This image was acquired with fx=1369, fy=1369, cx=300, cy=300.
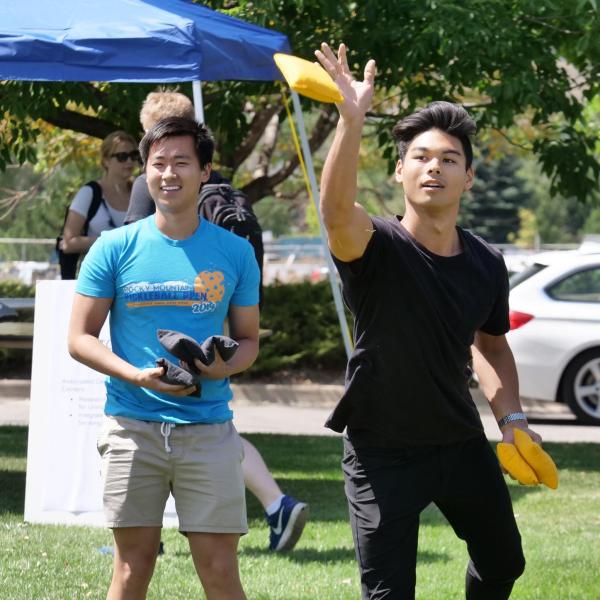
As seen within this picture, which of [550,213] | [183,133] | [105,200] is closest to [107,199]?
[105,200]

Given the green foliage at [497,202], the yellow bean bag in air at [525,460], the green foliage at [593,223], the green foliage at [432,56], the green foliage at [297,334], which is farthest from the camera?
the green foliage at [593,223]

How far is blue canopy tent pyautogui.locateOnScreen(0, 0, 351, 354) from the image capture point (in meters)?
6.82

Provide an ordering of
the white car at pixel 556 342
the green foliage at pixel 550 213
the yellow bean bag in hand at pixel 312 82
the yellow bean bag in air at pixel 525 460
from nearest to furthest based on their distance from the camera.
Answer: the yellow bean bag in hand at pixel 312 82 < the yellow bean bag in air at pixel 525 460 < the white car at pixel 556 342 < the green foliage at pixel 550 213

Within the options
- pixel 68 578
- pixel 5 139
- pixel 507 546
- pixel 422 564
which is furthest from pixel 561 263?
pixel 507 546

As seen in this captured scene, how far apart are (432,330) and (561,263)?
9.43 m

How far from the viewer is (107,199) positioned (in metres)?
7.66

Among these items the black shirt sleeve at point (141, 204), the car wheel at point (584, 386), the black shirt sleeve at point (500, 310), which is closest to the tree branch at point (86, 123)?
the car wheel at point (584, 386)

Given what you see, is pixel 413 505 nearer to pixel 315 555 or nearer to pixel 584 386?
pixel 315 555

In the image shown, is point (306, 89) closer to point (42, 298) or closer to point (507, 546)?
point (507, 546)

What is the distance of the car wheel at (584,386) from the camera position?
12.5 metres

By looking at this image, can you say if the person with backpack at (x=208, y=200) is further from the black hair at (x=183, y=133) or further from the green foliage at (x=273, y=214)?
the green foliage at (x=273, y=214)

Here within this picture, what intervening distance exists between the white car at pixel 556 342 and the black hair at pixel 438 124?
8675 millimetres

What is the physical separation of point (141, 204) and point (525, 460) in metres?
2.20

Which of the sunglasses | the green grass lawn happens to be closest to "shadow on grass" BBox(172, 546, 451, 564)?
the green grass lawn
